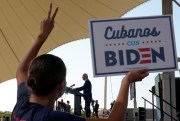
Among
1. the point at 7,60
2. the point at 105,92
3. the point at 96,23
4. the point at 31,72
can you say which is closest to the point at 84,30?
the point at 7,60

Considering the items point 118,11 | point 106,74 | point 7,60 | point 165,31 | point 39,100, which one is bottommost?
point 39,100

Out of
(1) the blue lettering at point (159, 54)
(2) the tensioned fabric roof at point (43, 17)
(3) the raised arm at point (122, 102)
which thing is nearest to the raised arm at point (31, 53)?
(3) the raised arm at point (122, 102)

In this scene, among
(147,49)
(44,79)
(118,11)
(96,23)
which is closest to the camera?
(44,79)

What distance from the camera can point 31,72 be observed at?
1376mm

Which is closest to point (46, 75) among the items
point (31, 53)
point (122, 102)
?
point (122, 102)

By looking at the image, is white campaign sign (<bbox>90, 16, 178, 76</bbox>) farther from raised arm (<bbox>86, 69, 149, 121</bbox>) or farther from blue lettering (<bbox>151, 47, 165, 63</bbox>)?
raised arm (<bbox>86, 69, 149, 121</bbox>)

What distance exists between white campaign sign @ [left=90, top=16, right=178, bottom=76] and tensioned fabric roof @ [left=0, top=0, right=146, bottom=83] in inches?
256

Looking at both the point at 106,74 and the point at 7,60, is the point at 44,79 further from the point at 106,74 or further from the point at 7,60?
the point at 7,60

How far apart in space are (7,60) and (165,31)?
906 centimetres

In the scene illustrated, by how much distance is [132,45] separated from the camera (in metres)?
2.40

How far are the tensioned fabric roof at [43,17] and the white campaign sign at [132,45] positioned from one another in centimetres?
651

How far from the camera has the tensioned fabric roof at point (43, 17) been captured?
9.61 meters

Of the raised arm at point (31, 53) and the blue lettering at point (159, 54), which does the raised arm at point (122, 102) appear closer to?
the raised arm at point (31, 53)

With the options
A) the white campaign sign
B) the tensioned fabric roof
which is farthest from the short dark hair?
the tensioned fabric roof
